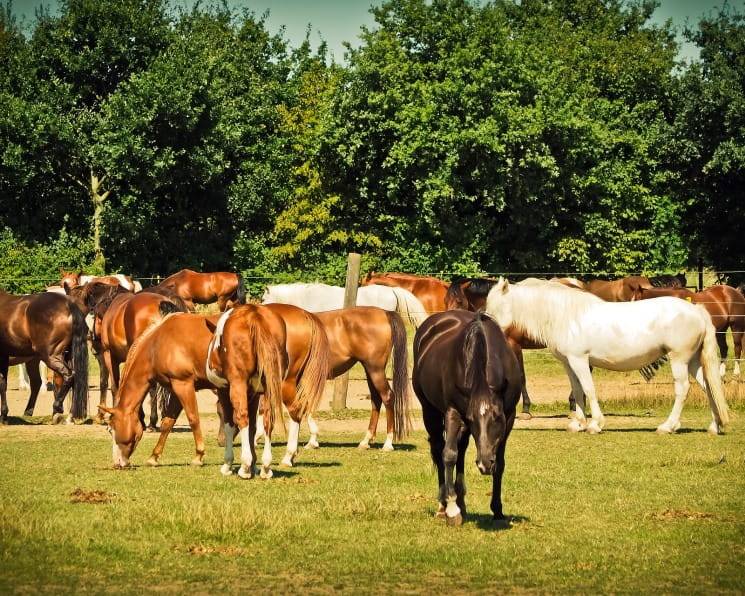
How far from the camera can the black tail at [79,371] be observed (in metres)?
19.3

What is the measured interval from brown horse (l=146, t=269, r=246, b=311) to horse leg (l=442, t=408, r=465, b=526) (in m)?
17.5

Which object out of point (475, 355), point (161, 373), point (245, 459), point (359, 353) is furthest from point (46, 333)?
point (475, 355)

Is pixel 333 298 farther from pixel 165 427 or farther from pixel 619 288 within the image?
pixel 165 427

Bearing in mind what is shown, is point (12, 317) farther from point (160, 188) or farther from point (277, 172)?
point (277, 172)

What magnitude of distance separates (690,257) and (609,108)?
23.1 feet

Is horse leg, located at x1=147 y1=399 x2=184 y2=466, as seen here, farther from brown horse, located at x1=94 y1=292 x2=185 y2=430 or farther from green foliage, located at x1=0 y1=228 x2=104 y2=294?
green foliage, located at x1=0 y1=228 x2=104 y2=294

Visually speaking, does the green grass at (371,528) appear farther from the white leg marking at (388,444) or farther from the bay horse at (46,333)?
the bay horse at (46,333)

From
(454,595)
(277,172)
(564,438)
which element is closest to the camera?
(454,595)

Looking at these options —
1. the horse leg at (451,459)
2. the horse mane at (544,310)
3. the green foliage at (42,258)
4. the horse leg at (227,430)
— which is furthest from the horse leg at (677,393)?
the green foliage at (42,258)

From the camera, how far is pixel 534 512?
1089cm

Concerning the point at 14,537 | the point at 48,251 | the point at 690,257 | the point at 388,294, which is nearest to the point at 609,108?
the point at 690,257

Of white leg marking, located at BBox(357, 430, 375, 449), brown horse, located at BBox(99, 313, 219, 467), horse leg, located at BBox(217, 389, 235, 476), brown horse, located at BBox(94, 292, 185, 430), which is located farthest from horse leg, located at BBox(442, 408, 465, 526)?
brown horse, located at BBox(94, 292, 185, 430)

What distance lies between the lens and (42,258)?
41875mm

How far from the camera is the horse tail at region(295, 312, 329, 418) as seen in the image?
559 inches
